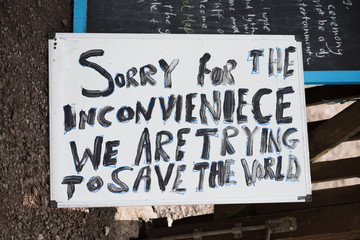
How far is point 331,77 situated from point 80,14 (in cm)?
142

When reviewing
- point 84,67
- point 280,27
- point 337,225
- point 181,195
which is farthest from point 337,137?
point 84,67

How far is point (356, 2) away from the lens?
306 cm

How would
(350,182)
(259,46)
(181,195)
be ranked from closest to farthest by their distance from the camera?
(181,195) < (259,46) < (350,182)

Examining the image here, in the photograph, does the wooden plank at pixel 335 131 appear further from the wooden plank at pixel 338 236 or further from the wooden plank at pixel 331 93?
the wooden plank at pixel 338 236

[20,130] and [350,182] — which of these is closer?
[20,130]

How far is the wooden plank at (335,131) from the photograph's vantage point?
314 cm

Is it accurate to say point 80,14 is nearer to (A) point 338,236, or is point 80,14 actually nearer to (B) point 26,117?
(B) point 26,117

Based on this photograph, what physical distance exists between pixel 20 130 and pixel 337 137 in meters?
1.83

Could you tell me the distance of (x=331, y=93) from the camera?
3.51m

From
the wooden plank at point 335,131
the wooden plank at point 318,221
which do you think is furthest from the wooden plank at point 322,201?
the wooden plank at point 335,131

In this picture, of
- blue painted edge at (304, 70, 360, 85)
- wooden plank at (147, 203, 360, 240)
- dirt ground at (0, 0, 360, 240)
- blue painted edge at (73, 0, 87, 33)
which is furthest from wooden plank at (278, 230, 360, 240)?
blue painted edge at (73, 0, 87, 33)

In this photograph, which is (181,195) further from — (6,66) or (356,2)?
(356,2)

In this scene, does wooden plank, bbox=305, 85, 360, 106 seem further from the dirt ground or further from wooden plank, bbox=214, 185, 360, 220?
the dirt ground

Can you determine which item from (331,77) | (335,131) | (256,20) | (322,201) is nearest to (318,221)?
(322,201)
